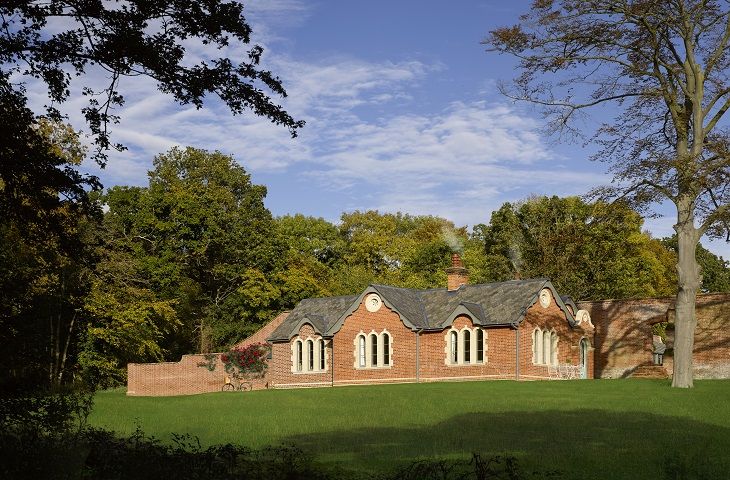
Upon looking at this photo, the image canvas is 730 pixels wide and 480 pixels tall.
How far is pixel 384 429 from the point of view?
21.6m

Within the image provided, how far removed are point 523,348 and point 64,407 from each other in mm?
33540

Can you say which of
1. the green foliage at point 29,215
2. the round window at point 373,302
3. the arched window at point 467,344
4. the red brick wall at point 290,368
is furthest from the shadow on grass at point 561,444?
the red brick wall at point 290,368

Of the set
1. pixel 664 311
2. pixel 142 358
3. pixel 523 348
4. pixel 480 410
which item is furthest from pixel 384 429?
pixel 142 358

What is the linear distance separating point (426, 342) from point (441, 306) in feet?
7.38

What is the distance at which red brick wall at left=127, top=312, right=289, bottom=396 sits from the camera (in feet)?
160

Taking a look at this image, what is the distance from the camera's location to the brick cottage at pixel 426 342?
45.0 meters

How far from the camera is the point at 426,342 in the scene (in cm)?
4694

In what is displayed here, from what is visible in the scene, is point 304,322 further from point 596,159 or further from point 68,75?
point 68,75

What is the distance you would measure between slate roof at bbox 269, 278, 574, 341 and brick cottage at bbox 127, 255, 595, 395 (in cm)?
6

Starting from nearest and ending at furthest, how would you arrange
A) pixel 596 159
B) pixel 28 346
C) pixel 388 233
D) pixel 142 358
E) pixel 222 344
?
1. pixel 28 346
2. pixel 596 159
3. pixel 142 358
4. pixel 222 344
5. pixel 388 233

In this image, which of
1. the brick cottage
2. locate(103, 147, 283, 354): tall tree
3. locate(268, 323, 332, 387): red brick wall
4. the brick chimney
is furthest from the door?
locate(103, 147, 283, 354): tall tree

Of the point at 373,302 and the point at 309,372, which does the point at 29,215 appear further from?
the point at 309,372

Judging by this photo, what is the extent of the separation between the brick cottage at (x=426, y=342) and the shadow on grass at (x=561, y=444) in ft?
67.8

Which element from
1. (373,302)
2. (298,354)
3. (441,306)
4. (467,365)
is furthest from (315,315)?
(467,365)
